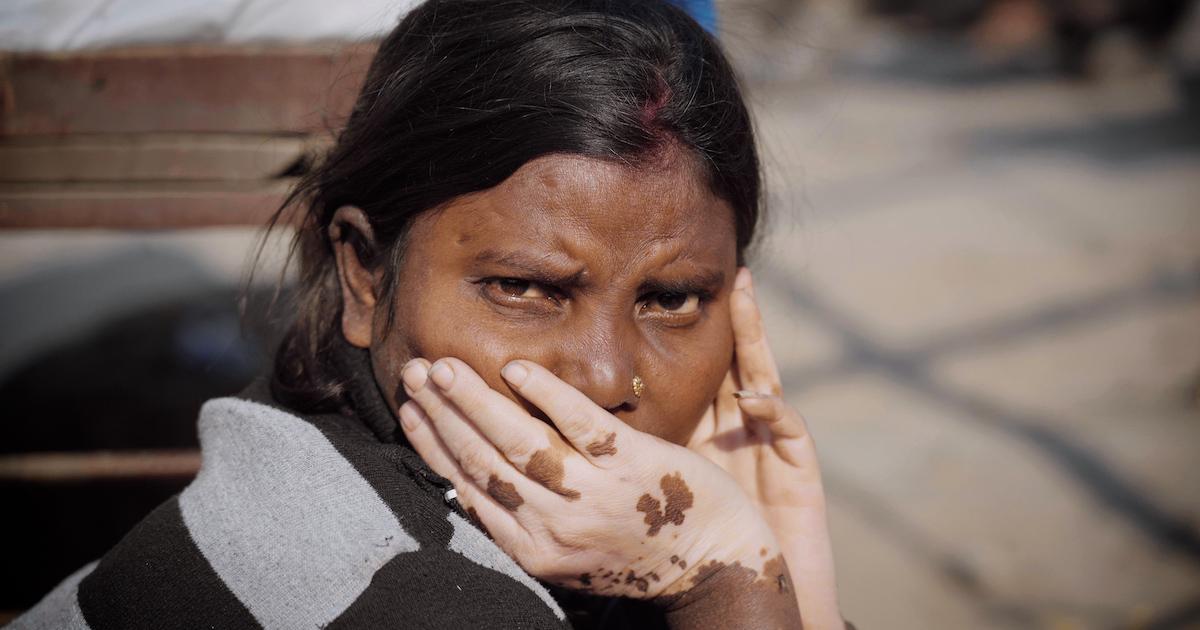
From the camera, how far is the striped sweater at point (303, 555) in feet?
3.99

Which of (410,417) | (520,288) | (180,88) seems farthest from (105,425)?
(520,288)

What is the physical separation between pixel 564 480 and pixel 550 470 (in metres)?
0.02

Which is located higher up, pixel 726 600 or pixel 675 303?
pixel 675 303

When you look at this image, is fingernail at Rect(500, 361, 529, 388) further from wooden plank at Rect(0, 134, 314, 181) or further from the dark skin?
wooden plank at Rect(0, 134, 314, 181)

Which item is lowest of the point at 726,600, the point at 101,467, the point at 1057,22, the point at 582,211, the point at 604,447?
the point at 101,467

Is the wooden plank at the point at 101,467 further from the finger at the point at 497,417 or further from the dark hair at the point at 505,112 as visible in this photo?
the finger at the point at 497,417

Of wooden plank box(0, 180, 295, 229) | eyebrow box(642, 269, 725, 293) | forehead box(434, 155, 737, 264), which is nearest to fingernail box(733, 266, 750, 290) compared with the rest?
eyebrow box(642, 269, 725, 293)

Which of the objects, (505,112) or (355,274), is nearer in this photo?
(505,112)

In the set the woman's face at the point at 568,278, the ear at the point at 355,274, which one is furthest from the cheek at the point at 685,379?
the ear at the point at 355,274

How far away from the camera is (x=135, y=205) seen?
1.92 m

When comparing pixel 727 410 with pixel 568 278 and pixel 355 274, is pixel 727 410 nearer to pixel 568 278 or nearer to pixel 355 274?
pixel 568 278

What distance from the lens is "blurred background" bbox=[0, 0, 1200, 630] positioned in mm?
1929

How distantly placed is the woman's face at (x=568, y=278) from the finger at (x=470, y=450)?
7cm

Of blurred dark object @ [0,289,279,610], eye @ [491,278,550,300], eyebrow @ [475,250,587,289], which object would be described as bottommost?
blurred dark object @ [0,289,279,610]
